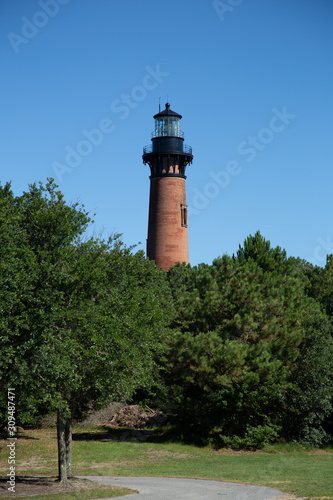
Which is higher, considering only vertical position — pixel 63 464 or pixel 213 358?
pixel 213 358

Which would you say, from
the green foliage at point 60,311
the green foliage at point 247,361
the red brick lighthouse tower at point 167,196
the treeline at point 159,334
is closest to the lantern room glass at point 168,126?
the red brick lighthouse tower at point 167,196

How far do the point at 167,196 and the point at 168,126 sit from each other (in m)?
9.50

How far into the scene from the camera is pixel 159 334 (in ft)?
104

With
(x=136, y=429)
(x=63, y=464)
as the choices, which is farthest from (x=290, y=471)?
(x=136, y=429)

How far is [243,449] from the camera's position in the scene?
37.5 m

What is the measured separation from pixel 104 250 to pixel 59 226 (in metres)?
2.56

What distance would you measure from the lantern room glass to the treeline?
17.8m

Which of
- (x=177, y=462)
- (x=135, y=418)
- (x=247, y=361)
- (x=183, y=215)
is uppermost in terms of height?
(x=183, y=215)

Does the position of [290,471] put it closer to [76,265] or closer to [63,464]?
[63,464]

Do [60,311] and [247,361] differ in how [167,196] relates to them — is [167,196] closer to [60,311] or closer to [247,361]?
[247,361]

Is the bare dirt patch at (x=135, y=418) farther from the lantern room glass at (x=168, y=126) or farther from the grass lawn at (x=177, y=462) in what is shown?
the lantern room glass at (x=168, y=126)

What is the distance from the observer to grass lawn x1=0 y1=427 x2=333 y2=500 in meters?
24.3

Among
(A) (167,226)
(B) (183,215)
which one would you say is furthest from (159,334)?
(B) (183,215)

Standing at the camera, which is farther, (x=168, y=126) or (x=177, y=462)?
(x=168, y=126)
